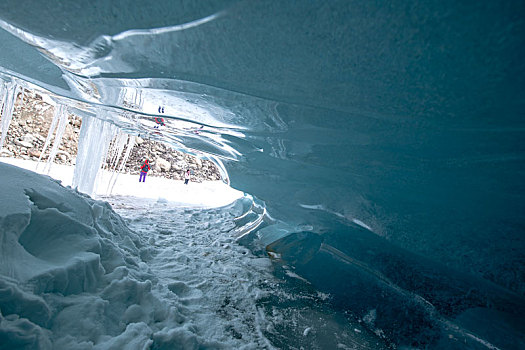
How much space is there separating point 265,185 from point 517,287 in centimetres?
416

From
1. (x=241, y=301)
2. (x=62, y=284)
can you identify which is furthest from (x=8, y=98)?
(x=241, y=301)

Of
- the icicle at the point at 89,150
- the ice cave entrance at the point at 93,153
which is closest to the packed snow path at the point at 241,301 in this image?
the ice cave entrance at the point at 93,153

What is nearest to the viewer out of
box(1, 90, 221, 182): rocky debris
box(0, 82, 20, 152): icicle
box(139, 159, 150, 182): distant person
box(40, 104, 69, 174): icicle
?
box(0, 82, 20, 152): icicle

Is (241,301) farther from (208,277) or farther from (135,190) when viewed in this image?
(135,190)

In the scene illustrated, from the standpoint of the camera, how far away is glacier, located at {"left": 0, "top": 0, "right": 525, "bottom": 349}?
121cm

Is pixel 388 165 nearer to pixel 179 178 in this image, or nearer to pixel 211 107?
pixel 211 107

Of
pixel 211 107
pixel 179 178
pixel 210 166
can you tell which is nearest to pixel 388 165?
pixel 211 107

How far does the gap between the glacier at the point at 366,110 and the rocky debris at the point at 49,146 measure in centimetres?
1142

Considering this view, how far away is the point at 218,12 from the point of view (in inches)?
49.8

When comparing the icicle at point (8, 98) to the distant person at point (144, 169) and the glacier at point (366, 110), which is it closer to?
the glacier at point (366, 110)

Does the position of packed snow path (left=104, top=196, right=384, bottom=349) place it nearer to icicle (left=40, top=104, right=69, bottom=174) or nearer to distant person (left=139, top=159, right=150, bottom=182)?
icicle (left=40, top=104, right=69, bottom=174)

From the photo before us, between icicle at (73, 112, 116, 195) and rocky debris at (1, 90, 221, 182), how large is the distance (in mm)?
6604

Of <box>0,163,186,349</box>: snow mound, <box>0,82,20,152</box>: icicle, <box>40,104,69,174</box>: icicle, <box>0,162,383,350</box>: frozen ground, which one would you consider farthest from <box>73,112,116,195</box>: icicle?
<box>0,163,186,349</box>: snow mound

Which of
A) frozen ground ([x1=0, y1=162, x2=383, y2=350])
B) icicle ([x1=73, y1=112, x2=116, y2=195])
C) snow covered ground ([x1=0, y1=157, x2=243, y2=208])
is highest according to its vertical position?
icicle ([x1=73, y1=112, x2=116, y2=195])
